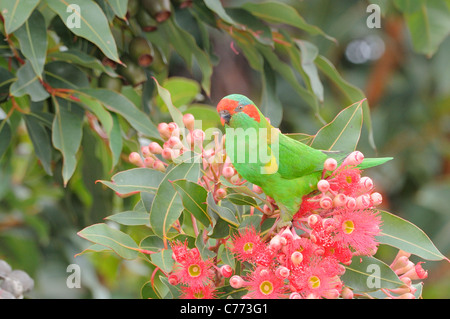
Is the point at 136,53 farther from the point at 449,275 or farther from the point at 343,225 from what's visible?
the point at 449,275

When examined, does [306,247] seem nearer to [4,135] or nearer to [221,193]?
[221,193]

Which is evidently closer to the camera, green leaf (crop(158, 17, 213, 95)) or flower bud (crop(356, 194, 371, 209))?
flower bud (crop(356, 194, 371, 209))

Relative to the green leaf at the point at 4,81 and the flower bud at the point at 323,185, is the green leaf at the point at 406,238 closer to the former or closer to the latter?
the flower bud at the point at 323,185

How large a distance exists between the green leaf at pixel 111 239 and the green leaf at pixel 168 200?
0.06 metres

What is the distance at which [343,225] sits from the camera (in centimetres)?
82

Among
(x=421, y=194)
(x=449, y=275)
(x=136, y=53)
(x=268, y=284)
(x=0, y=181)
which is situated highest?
(x=136, y=53)

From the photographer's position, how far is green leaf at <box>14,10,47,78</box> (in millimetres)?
1188

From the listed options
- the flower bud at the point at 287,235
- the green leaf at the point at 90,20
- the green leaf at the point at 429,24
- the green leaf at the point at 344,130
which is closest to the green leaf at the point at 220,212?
the flower bud at the point at 287,235

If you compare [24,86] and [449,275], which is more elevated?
[24,86]

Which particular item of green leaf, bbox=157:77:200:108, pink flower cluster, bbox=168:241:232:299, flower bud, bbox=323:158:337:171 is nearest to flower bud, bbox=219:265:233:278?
pink flower cluster, bbox=168:241:232:299

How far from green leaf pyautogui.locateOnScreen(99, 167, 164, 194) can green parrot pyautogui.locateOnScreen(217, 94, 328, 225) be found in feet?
0.60

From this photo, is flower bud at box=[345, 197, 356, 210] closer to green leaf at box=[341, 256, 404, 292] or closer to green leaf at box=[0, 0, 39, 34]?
green leaf at box=[341, 256, 404, 292]
